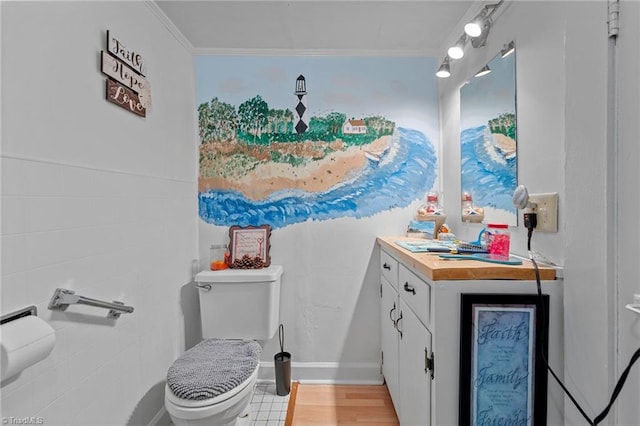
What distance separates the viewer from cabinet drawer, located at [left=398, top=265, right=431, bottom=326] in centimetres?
116

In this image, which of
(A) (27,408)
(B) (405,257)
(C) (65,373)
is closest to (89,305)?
(C) (65,373)

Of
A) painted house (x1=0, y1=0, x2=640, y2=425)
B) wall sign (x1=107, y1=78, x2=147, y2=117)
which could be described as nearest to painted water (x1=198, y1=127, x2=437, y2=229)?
painted house (x1=0, y1=0, x2=640, y2=425)

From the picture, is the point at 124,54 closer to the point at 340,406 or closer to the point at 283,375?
the point at 283,375

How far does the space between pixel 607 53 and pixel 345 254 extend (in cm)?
159

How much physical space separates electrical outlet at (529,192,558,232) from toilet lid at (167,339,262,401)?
133 cm

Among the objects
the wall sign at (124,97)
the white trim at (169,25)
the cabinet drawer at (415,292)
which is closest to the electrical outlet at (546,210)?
the cabinet drawer at (415,292)

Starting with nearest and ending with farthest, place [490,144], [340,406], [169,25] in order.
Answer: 1. [490,144]
2. [169,25]
3. [340,406]

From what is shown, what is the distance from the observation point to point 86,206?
1.18 meters

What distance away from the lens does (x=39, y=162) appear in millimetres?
1002

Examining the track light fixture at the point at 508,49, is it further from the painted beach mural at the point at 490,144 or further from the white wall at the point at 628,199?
the white wall at the point at 628,199

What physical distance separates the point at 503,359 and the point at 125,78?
6.04ft

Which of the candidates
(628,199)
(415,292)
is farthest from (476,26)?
(415,292)

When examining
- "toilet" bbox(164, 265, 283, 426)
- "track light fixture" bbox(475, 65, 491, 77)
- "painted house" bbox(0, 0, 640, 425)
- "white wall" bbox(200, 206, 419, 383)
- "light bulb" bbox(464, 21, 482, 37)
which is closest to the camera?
"painted house" bbox(0, 0, 640, 425)

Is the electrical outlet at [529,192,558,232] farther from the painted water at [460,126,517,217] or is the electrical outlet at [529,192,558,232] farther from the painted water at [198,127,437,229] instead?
the painted water at [198,127,437,229]
